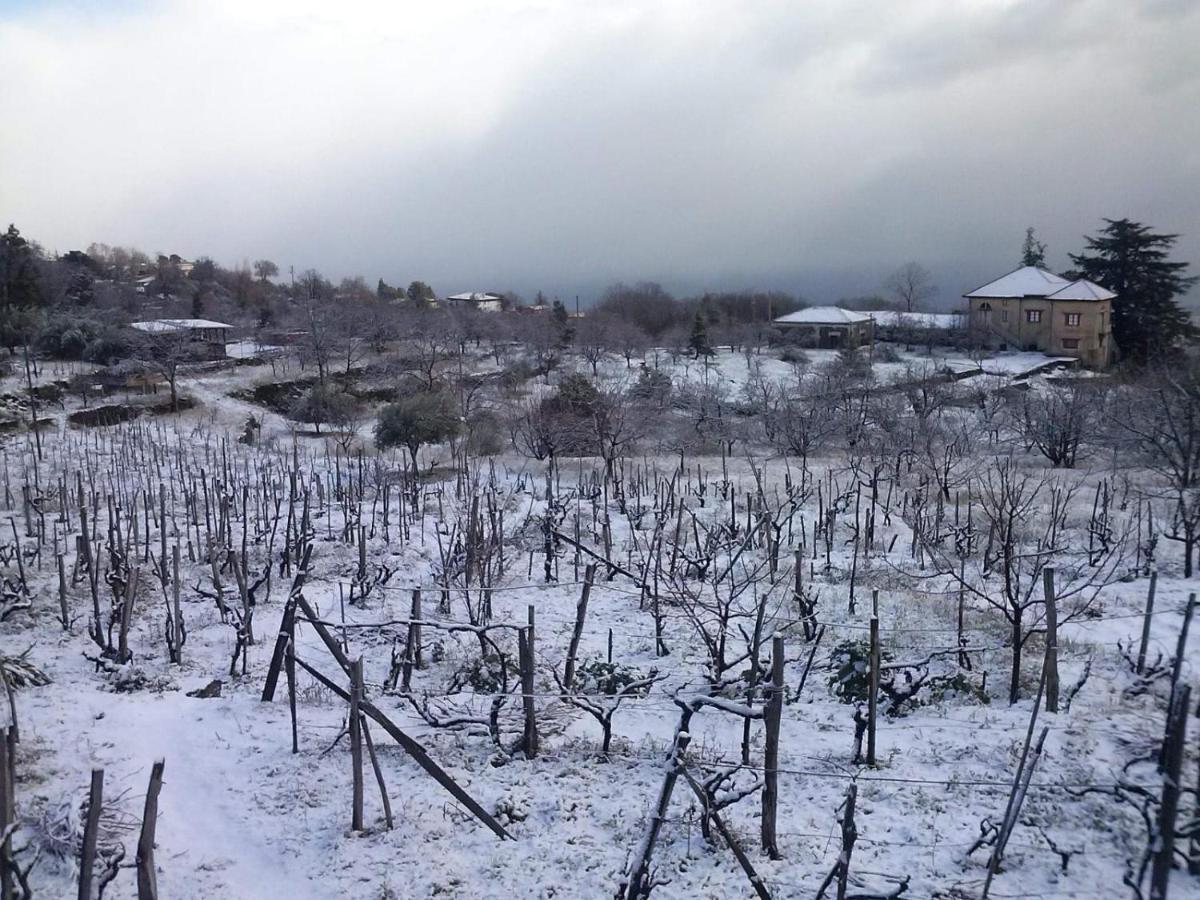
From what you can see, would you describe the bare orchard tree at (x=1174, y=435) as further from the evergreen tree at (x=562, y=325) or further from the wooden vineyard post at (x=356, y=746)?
the evergreen tree at (x=562, y=325)

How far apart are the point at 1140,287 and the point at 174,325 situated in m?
30.6

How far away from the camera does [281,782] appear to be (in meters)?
5.26

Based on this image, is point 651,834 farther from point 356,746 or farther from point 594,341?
point 594,341

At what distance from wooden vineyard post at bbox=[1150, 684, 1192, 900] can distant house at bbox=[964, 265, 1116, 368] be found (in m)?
29.4

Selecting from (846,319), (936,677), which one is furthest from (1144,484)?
(846,319)

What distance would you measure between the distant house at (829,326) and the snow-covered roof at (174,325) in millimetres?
21462

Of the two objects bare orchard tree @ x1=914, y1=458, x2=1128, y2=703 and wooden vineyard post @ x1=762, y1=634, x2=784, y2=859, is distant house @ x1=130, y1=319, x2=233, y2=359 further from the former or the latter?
wooden vineyard post @ x1=762, y1=634, x2=784, y2=859

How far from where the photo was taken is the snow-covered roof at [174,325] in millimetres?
26641

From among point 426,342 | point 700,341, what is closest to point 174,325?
point 426,342

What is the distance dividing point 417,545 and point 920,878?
7.59m

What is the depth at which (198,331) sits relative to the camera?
96.0ft

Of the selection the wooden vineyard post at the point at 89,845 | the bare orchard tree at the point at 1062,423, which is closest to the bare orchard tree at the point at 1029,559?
the bare orchard tree at the point at 1062,423

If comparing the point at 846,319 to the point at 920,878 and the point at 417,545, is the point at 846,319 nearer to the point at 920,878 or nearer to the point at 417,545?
the point at 417,545

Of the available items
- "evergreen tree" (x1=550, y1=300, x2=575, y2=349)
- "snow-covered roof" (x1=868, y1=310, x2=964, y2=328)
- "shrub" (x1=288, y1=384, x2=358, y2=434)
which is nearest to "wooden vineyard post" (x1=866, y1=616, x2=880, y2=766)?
"shrub" (x1=288, y1=384, x2=358, y2=434)
